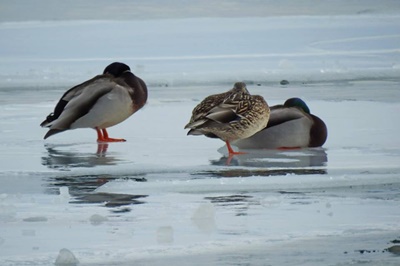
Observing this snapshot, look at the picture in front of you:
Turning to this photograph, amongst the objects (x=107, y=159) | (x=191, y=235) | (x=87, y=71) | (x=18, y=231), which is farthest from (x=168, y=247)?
(x=87, y=71)

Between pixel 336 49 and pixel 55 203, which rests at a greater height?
pixel 336 49

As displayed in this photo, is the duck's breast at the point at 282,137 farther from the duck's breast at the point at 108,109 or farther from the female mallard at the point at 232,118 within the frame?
the duck's breast at the point at 108,109

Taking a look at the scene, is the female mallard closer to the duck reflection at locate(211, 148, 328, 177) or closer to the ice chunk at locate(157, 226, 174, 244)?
the duck reflection at locate(211, 148, 328, 177)

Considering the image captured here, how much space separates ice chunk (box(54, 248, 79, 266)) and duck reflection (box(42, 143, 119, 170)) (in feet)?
9.83

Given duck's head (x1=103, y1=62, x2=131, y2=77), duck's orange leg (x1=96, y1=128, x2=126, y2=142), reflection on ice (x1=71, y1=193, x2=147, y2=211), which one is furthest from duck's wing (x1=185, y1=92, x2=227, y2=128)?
reflection on ice (x1=71, y1=193, x2=147, y2=211)

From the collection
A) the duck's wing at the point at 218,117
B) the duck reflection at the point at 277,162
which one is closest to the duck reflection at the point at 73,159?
the duck's wing at the point at 218,117

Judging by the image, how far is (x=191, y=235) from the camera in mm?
4941

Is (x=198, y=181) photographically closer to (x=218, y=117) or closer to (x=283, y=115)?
(x=218, y=117)

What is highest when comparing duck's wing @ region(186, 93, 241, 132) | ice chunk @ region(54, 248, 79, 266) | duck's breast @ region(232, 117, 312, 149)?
A: duck's wing @ region(186, 93, 241, 132)

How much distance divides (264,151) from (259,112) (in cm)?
35

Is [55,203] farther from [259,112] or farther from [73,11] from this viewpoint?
[73,11]

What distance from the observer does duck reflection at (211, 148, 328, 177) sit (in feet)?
23.1

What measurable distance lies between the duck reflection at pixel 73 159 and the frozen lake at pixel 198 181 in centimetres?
1

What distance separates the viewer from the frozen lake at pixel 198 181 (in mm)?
4691
